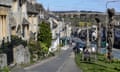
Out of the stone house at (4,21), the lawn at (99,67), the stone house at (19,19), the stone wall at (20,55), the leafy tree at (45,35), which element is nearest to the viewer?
the lawn at (99,67)

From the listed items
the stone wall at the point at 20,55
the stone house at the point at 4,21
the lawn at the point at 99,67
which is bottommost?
the lawn at the point at 99,67

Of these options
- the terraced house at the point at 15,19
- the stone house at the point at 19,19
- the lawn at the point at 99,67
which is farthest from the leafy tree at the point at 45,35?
the lawn at the point at 99,67

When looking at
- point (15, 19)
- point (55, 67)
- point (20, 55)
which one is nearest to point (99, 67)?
point (55, 67)

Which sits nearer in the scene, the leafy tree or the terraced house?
the terraced house

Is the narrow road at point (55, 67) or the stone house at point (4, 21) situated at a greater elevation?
the stone house at point (4, 21)

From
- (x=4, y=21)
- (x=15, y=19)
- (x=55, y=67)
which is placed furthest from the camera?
(x=15, y=19)

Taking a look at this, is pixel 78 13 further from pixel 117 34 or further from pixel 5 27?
pixel 5 27

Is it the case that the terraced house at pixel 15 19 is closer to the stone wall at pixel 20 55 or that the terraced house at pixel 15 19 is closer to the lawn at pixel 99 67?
the stone wall at pixel 20 55

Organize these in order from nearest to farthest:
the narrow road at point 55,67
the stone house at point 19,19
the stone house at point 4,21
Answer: the narrow road at point 55,67 < the stone house at point 4,21 < the stone house at point 19,19

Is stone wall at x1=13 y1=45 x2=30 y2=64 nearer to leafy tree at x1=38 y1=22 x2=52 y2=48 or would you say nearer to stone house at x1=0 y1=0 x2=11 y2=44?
stone house at x1=0 y1=0 x2=11 y2=44

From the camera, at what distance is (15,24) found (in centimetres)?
5103

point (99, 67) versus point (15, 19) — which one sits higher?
point (15, 19)

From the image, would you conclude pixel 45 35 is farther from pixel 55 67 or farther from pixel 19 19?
pixel 55 67

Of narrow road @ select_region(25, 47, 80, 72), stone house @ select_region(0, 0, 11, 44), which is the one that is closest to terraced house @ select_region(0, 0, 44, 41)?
stone house @ select_region(0, 0, 11, 44)
